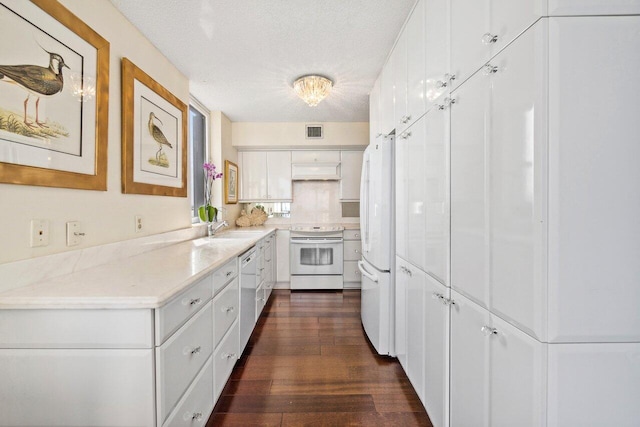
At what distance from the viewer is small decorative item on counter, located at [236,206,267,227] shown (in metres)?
4.23

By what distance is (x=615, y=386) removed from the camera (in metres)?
0.81

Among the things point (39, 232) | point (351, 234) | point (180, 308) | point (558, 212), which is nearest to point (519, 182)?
point (558, 212)

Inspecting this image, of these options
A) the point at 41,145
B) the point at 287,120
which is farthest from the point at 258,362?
the point at 287,120

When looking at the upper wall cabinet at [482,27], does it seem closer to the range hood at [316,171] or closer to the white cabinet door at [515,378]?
the white cabinet door at [515,378]

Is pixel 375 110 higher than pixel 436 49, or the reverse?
pixel 375 110

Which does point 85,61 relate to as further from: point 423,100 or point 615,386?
point 615,386

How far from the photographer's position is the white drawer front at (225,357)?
1622 mm

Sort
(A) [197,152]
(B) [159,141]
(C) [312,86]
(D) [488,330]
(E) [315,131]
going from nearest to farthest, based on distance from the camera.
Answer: (D) [488,330]
(B) [159,141]
(C) [312,86]
(A) [197,152]
(E) [315,131]

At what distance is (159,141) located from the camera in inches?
86.0

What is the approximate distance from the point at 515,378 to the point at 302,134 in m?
3.72

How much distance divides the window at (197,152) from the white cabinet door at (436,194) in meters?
2.50

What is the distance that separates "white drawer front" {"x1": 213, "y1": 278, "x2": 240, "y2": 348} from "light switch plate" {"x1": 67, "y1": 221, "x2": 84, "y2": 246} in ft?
2.37

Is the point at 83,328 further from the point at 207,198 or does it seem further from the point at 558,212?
the point at 207,198

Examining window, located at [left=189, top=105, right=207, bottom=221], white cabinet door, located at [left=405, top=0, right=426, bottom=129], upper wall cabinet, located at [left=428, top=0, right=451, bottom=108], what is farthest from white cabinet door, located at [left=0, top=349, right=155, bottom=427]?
window, located at [left=189, top=105, right=207, bottom=221]
